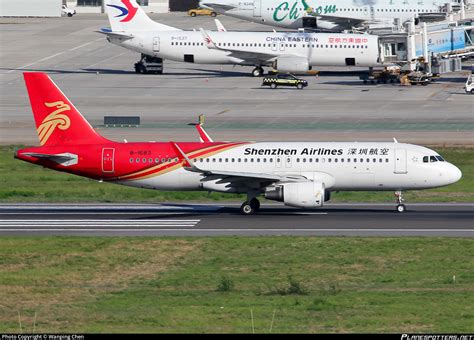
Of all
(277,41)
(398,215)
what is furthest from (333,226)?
(277,41)

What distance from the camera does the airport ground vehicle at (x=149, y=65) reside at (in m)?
119

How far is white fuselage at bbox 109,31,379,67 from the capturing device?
380 feet

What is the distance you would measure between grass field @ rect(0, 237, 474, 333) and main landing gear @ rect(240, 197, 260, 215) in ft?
25.0

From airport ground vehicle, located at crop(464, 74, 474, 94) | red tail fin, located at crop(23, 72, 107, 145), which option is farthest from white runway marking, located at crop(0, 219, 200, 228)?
airport ground vehicle, located at crop(464, 74, 474, 94)

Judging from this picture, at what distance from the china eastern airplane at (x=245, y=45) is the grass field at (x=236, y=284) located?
2679 inches

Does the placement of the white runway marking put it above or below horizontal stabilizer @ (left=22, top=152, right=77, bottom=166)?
below

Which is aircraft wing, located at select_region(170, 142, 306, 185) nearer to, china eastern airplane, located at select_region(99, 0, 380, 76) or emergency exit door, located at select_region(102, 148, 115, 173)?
emergency exit door, located at select_region(102, 148, 115, 173)

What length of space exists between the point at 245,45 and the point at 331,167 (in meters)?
61.6

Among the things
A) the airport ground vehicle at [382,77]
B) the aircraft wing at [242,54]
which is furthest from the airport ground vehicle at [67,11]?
the airport ground vehicle at [382,77]

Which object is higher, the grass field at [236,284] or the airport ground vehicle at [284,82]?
the airport ground vehicle at [284,82]

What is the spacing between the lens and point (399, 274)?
42.4 m

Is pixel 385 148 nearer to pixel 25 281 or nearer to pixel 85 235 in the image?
pixel 85 235

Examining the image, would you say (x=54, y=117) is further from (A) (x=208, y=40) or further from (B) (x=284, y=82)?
(A) (x=208, y=40)

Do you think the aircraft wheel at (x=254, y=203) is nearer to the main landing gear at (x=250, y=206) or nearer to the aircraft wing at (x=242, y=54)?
the main landing gear at (x=250, y=206)
